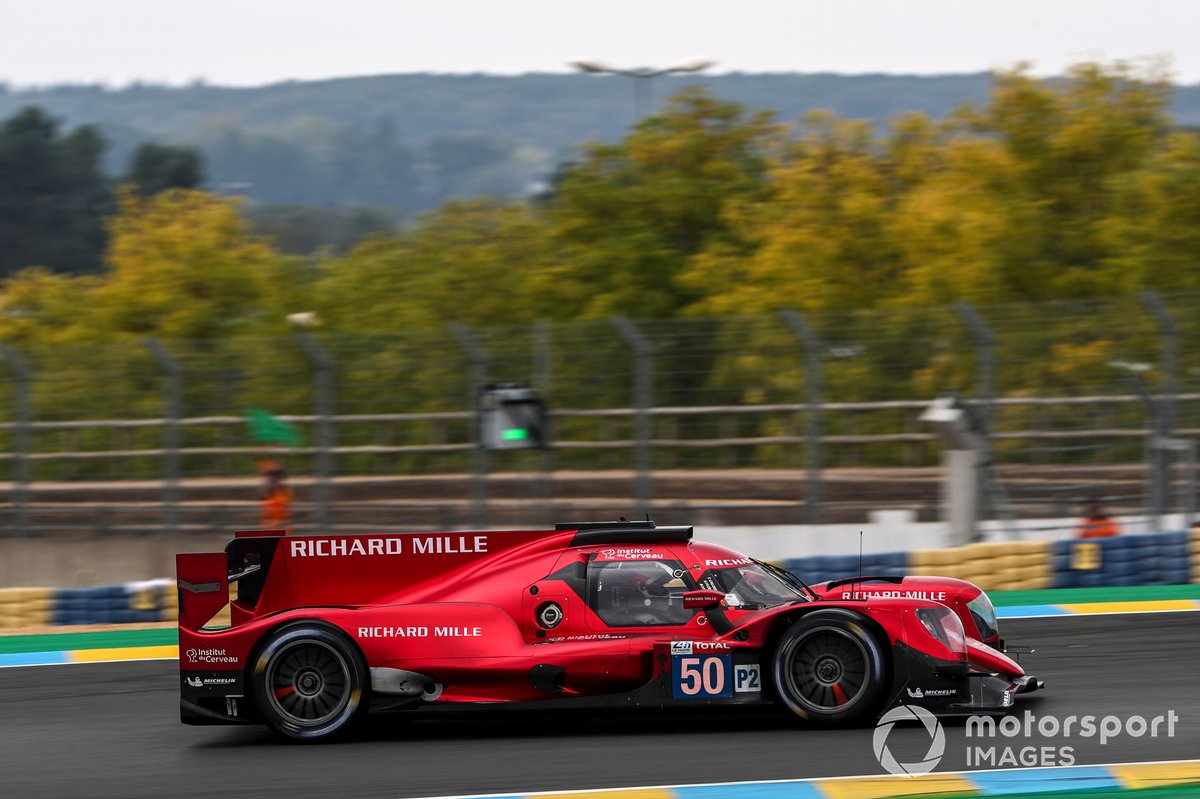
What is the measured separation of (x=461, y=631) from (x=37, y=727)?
2786 mm

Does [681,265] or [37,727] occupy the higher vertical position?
[681,265]

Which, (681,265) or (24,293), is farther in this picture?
(24,293)

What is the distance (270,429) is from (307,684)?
1106 cm

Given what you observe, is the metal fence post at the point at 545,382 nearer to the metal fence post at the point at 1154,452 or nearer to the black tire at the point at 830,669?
the metal fence post at the point at 1154,452

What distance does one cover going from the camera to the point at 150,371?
59.8ft

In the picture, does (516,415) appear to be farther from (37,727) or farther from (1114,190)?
(1114,190)

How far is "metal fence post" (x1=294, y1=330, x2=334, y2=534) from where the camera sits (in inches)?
693

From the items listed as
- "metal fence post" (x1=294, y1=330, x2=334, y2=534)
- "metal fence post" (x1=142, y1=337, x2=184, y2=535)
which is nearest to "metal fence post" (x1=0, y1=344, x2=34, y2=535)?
"metal fence post" (x1=142, y1=337, x2=184, y2=535)

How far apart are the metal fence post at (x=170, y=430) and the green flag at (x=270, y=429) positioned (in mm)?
871

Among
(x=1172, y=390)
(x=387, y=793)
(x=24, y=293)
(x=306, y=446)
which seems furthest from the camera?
(x=24, y=293)

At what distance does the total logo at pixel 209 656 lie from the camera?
24.3ft

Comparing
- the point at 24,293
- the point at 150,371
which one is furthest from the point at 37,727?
the point at 24,293

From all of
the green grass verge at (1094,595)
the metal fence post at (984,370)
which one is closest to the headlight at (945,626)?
the green grass verge at (1094,595)

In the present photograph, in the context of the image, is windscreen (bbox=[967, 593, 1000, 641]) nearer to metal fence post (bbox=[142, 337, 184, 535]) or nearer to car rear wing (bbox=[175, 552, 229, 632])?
car rear wing (bbox=[175, 552, 229, 632])
